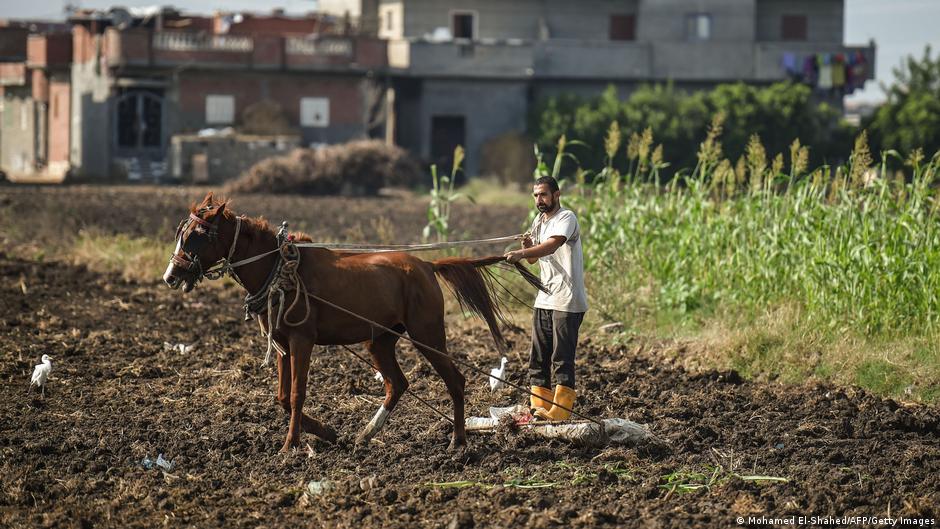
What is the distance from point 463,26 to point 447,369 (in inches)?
1707

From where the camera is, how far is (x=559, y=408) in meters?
9.61

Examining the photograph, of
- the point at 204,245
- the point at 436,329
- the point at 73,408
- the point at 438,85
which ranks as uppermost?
the point at 438,85

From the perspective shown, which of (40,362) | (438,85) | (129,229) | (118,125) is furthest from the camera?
(438,85)

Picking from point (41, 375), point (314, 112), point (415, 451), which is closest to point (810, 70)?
point (314, 112)

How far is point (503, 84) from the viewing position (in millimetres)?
47719

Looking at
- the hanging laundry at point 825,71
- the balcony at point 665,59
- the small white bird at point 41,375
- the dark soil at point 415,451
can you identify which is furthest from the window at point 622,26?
the small white bird at point 41,375

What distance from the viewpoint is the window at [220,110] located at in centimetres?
4434

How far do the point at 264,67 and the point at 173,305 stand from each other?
97.6ft

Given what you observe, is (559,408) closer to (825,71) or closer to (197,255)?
(197,255)

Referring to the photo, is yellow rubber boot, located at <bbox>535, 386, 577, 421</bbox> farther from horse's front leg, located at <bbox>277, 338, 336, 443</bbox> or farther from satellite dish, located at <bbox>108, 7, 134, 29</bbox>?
satellite dish, located at <bbox>108, 7, 134, 29</bbox>

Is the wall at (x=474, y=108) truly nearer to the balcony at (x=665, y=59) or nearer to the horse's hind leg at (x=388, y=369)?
the balcony at (x=665, y=59)

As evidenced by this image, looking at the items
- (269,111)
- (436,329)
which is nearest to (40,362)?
(436,329)

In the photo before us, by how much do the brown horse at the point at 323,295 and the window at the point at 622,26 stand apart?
144 ft

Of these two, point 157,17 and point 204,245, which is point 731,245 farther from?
point 157,17
